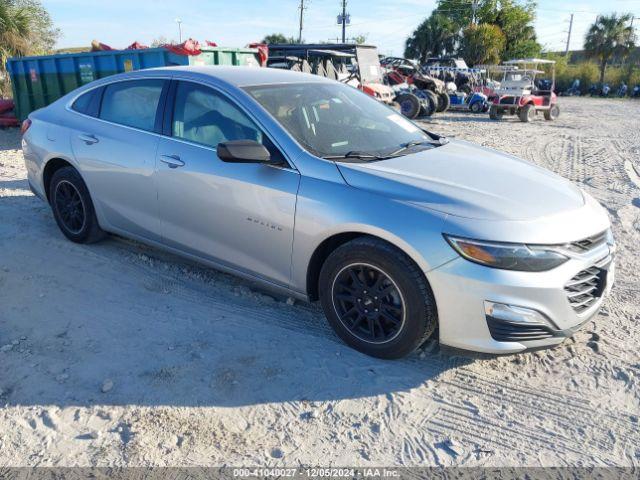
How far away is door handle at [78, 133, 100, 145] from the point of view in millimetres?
4445

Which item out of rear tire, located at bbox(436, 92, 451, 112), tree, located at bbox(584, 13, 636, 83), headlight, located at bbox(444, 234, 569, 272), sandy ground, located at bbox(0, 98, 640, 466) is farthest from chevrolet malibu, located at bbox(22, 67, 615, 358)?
tree, located at bbox(584, 13, 636, 83)

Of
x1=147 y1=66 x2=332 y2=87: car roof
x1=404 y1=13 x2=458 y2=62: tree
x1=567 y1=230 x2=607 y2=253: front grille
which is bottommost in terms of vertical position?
x1=567 y1=230 x2=607 y2=253: front grille

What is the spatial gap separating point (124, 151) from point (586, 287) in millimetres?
3423

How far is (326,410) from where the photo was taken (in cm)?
285

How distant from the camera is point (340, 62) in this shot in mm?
15961

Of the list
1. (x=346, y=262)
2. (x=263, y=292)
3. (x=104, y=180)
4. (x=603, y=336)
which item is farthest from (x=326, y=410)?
(x=104, y=180)

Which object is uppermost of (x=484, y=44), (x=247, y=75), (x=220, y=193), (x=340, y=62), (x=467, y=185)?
(x=484, y=44)

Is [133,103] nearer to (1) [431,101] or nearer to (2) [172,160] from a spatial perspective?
(2) [172,160]

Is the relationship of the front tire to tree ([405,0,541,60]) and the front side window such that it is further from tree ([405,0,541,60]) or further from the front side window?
tree ([405,0,541,60])

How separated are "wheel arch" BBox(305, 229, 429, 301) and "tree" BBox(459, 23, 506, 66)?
4695 centimetres

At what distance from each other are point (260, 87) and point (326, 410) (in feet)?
7.43

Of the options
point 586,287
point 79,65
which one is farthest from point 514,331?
point 79,65

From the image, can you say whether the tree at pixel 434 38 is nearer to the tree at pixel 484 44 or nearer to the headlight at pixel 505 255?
the tree at pixel 484 44

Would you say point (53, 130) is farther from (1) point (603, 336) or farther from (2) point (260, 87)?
(1) point (603, 336)
